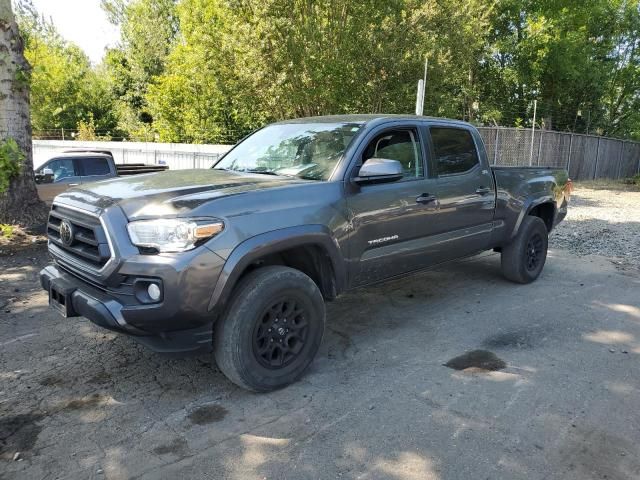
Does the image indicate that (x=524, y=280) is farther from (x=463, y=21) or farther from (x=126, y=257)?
(x=463, y=21)

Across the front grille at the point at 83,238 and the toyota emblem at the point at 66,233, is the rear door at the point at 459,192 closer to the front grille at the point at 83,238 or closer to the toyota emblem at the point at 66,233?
the front grille at the point at 83,238

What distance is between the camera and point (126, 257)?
3.13 meters

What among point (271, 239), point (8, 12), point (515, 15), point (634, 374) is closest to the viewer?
→ point (271, 239)

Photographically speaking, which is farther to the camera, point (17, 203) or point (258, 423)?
point (17, 203)

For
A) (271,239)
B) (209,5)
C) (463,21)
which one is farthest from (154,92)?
(271,239)

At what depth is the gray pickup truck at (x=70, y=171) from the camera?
32.4ft

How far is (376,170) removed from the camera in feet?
13.0

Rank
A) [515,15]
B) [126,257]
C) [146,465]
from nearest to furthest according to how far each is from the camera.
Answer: [146,465]
[126,257]
[515,15]

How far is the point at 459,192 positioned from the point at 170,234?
2.96 m

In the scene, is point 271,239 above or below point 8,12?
below

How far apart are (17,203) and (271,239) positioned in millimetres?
6637

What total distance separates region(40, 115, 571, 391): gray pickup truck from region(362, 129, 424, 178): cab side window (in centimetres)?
1

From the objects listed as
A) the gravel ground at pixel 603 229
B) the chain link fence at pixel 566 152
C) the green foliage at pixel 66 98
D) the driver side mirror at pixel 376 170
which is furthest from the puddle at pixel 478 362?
the green foliage at pixel 66 98

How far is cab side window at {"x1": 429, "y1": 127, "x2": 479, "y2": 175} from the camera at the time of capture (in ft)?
→ 16.4
